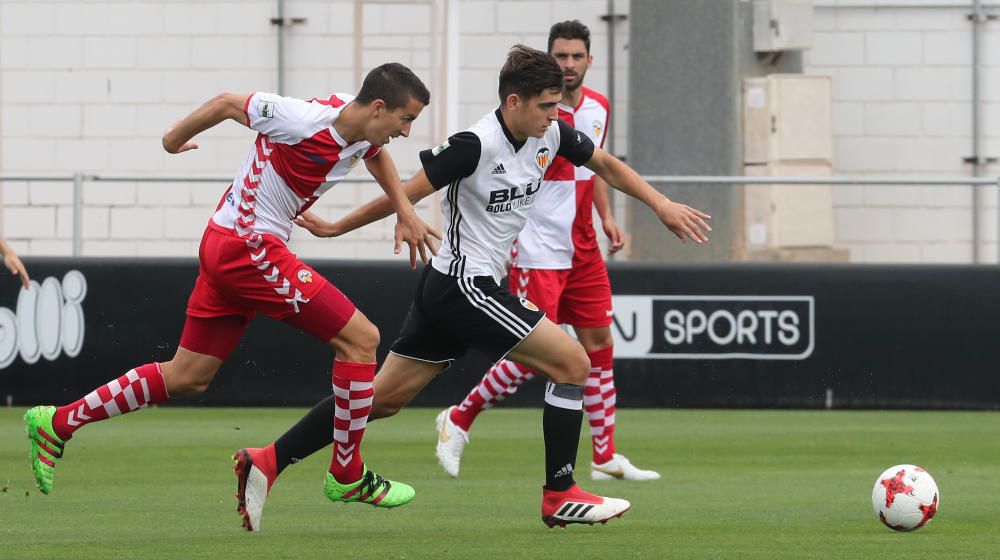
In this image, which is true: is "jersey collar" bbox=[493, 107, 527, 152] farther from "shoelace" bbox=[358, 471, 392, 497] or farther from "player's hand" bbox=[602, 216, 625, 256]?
"player's hand" bbox=[602, 216, 625, 256]

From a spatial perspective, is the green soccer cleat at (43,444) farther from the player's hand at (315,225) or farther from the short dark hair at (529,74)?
the short dark hair at (529,74)

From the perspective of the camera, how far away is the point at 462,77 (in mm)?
17562

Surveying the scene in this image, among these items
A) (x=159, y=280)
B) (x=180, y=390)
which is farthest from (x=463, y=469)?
(x=159, y=280)

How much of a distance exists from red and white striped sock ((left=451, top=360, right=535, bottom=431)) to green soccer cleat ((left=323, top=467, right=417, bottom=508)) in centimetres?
197

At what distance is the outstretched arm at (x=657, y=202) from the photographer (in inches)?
267

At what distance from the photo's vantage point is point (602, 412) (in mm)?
8766

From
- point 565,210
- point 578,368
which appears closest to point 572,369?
point 578,368

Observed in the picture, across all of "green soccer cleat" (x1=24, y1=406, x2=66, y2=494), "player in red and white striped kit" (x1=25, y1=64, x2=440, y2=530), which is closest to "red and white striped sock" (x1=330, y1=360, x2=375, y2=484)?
"player in red and white striped kit" (x1=25, y1=64, x2=440, y2=530)

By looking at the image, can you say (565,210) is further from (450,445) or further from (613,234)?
(450,445)

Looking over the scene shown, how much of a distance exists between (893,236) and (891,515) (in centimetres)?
1050

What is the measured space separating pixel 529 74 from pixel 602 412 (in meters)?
2.64

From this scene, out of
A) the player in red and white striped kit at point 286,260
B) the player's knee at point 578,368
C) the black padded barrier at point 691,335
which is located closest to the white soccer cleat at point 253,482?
the player in red and white striped kit at point 286,260

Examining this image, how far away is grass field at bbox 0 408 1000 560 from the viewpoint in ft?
20.1

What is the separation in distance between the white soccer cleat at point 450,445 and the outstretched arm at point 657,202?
2.29 metres
